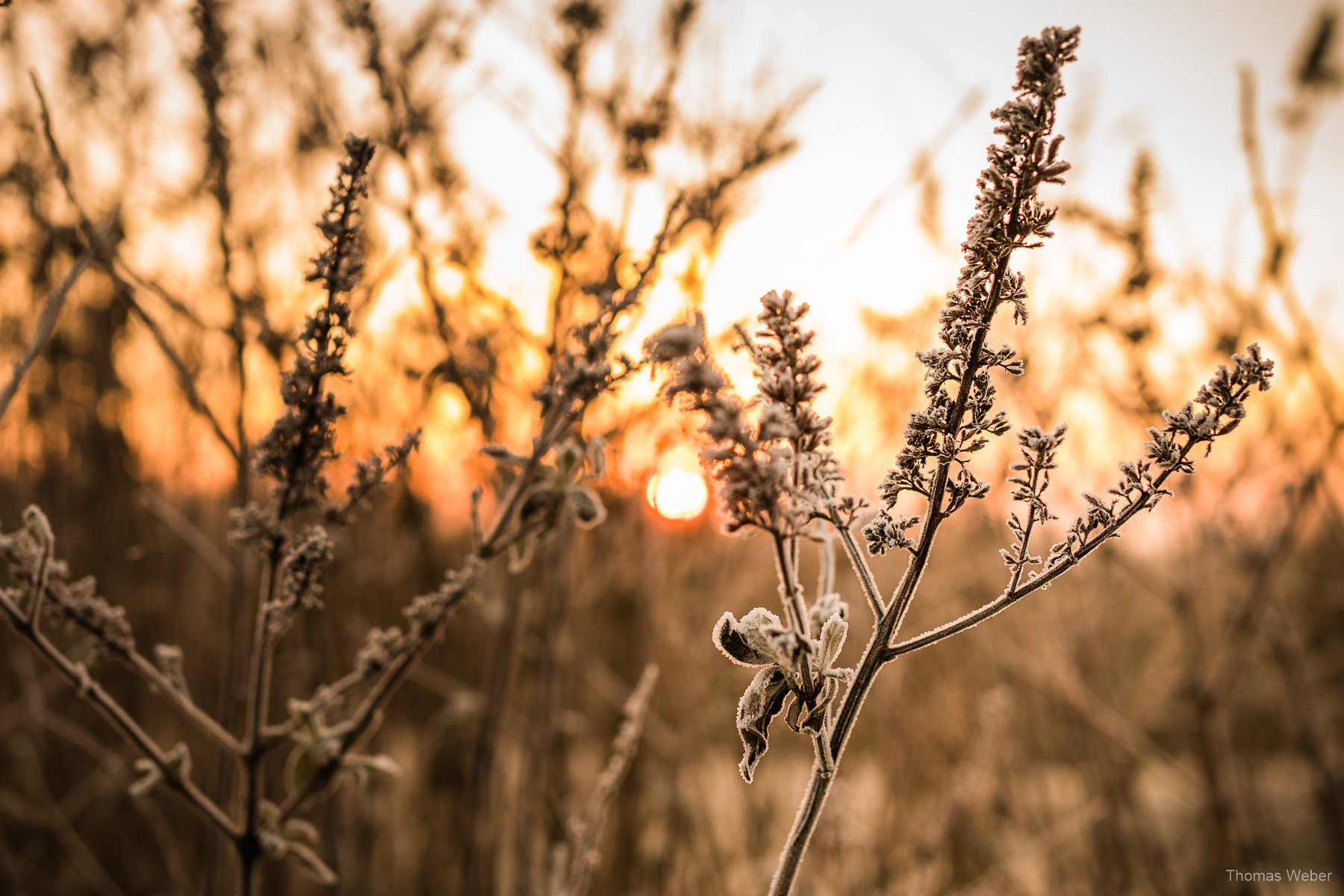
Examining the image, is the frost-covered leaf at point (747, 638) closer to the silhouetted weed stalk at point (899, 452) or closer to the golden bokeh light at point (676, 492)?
the silhouetted weed stalk at point (899, 452)

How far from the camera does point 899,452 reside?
492mm

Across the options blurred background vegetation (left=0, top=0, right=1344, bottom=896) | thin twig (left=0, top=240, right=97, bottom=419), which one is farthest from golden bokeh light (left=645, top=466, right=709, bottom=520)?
thin twig (left=0, top=240, right=97, bottom=419)

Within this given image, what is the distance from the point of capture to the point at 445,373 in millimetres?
1236

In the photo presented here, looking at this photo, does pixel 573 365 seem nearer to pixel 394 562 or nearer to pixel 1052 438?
pixel 1052 438

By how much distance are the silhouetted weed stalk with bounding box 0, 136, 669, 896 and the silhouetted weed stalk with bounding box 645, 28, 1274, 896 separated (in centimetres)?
18

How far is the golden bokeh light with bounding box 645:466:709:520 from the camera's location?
5.22 feet

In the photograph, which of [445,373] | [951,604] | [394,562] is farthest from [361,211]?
[951,604]

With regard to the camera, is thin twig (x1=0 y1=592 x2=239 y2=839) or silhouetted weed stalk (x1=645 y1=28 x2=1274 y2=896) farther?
thin twig (x1=0 y1=592 x2=239 y2=839)

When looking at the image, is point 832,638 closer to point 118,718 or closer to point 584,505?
point 584,505

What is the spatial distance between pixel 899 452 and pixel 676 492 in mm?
1199

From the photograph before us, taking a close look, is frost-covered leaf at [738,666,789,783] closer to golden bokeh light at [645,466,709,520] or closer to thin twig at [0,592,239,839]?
thin twig at [0,592,239,839]

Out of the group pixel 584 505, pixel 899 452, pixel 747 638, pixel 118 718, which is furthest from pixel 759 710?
pixel 118 718

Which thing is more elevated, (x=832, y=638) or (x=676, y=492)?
(x=676, y=492)

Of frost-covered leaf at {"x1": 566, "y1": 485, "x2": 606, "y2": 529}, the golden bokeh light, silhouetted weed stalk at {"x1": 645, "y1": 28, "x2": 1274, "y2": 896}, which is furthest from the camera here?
the golden bokeh light
